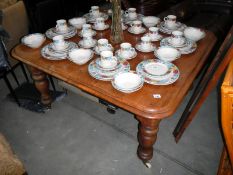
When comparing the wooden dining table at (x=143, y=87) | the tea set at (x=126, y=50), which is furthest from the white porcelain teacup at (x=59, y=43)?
the wooden dining table at (x=143, y=87)

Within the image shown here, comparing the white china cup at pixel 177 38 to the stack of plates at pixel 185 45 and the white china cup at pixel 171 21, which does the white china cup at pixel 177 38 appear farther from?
the white china cup at pixel 171 21

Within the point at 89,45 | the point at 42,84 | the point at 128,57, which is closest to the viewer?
the point at 128,57

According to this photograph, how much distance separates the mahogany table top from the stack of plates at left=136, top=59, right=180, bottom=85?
31mm

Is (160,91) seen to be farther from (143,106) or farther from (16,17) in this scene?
(16,17)

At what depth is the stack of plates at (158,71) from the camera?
134 cm

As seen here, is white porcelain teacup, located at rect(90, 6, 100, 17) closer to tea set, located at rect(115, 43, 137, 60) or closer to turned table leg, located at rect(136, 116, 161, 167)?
tea set, located at rect(115, 43, 137, 60)

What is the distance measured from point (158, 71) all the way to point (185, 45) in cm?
37

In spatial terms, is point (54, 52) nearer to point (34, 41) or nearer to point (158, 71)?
point (34, 41)

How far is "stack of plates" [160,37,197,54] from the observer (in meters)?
1.59

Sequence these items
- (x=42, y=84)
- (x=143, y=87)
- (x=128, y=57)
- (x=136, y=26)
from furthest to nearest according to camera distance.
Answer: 1. (x=42, y=84)
2. (x=136, y=26)
3. (x=128, y=57)
4. (x=143, y=87)

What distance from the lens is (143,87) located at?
132 cm

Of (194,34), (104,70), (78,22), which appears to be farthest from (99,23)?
(194,34)

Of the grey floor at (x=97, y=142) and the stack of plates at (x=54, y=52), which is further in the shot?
the grey floor at (x=97, y=142)

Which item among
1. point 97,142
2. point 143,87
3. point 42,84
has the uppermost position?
point 143,87
